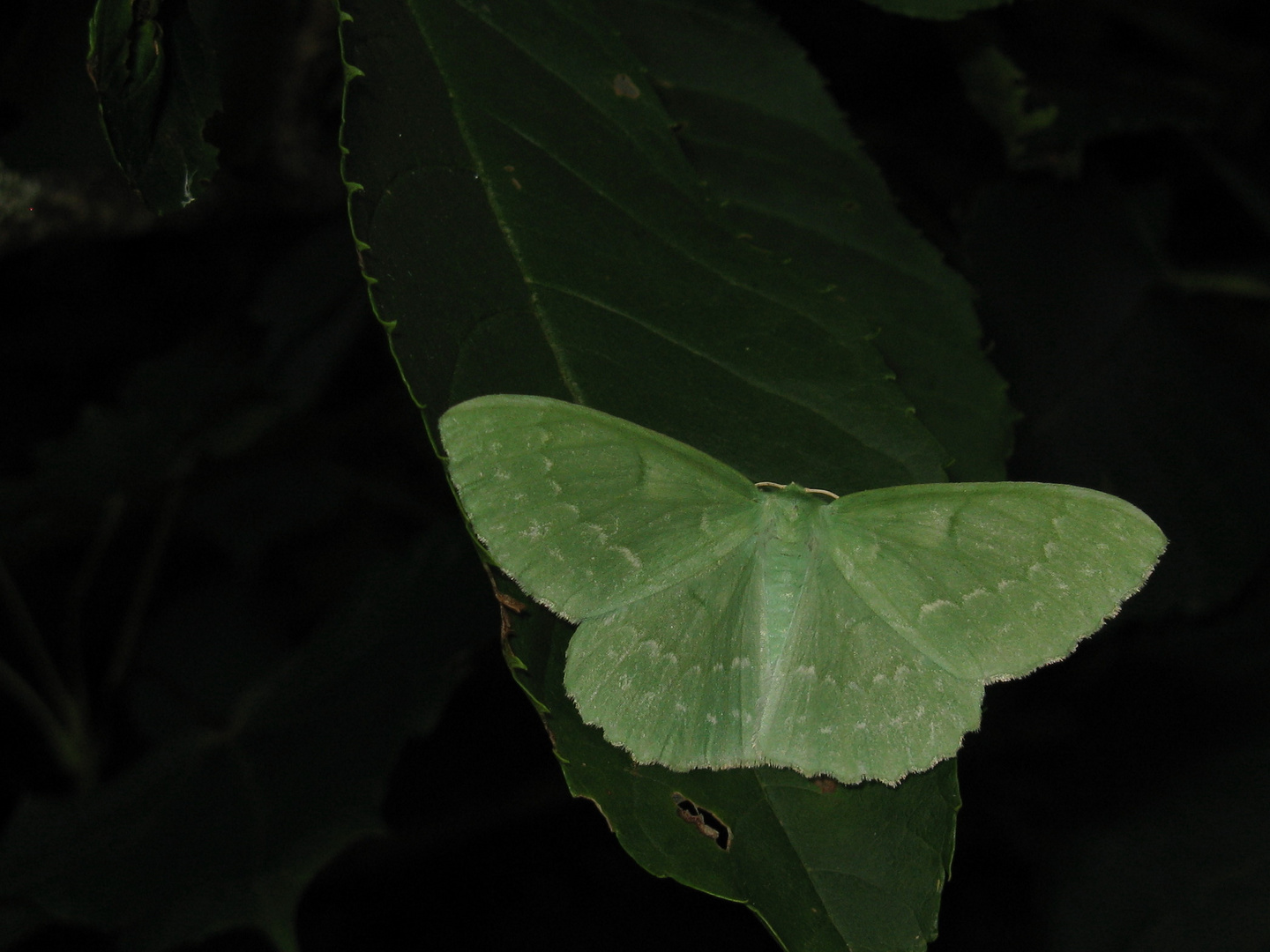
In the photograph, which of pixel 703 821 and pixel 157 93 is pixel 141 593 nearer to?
pixel 157 93

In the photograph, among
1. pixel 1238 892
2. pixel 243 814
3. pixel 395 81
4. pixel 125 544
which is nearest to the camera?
pixel 395 81

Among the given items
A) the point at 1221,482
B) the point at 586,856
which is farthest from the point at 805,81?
the point at 586,856

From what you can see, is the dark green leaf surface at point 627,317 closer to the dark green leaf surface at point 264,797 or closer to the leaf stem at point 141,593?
the dark green leaf surface at point 264,797

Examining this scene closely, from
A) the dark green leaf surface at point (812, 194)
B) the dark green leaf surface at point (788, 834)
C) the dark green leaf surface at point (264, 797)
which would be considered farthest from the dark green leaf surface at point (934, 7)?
the dark green leaf surface at point (264, 797)

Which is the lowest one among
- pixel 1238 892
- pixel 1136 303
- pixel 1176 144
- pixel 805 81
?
pixel 1238 892

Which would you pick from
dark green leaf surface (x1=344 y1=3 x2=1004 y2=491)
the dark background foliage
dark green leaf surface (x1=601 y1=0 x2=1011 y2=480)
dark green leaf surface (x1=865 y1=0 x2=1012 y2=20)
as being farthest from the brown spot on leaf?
the dark background foliage

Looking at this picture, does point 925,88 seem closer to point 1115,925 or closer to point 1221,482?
point 1221,482

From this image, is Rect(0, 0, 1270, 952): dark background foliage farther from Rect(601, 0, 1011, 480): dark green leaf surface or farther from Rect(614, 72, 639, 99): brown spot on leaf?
Rect(614, 72, 639, 99): brown spot on leaf

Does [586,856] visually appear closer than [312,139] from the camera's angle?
No
